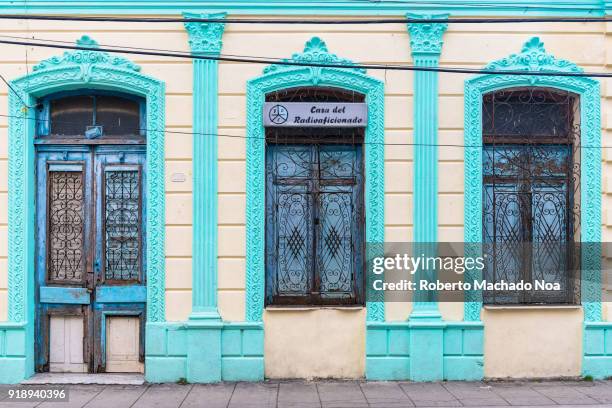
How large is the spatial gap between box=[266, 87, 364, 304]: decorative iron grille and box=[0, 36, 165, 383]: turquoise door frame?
134 cm

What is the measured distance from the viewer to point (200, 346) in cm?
707

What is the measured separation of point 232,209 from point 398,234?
2023 mm

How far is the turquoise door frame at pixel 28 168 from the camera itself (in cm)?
712

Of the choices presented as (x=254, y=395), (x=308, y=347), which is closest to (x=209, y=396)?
(x=254, y=395)

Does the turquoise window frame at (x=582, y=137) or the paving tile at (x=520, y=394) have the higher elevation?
the turquoise window frame at (x=582, y=137)

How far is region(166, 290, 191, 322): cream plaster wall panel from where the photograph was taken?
7.16 meters

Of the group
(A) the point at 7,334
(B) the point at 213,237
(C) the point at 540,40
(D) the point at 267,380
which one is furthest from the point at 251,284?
(C) the point at 540,40

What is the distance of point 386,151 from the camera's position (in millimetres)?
7242

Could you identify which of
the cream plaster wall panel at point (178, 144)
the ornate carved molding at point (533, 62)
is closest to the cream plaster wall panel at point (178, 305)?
the cream plaster wall panel at point (178, 144)

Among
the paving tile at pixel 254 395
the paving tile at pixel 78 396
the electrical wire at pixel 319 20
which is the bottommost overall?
the paving tile at pixel 78 396

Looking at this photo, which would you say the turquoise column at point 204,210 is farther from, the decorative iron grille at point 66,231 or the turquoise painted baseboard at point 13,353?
the turquoise painted baseboard at point 13,353

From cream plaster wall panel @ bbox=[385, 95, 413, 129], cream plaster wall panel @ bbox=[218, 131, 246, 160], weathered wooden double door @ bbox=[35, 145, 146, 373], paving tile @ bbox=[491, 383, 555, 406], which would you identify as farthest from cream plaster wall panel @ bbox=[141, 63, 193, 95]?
paving tile @ bbox=[491, 383, 555, 406]

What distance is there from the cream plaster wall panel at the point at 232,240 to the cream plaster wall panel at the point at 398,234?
174 centimetres

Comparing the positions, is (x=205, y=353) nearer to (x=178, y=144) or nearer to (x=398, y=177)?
(x=178, y=144)
